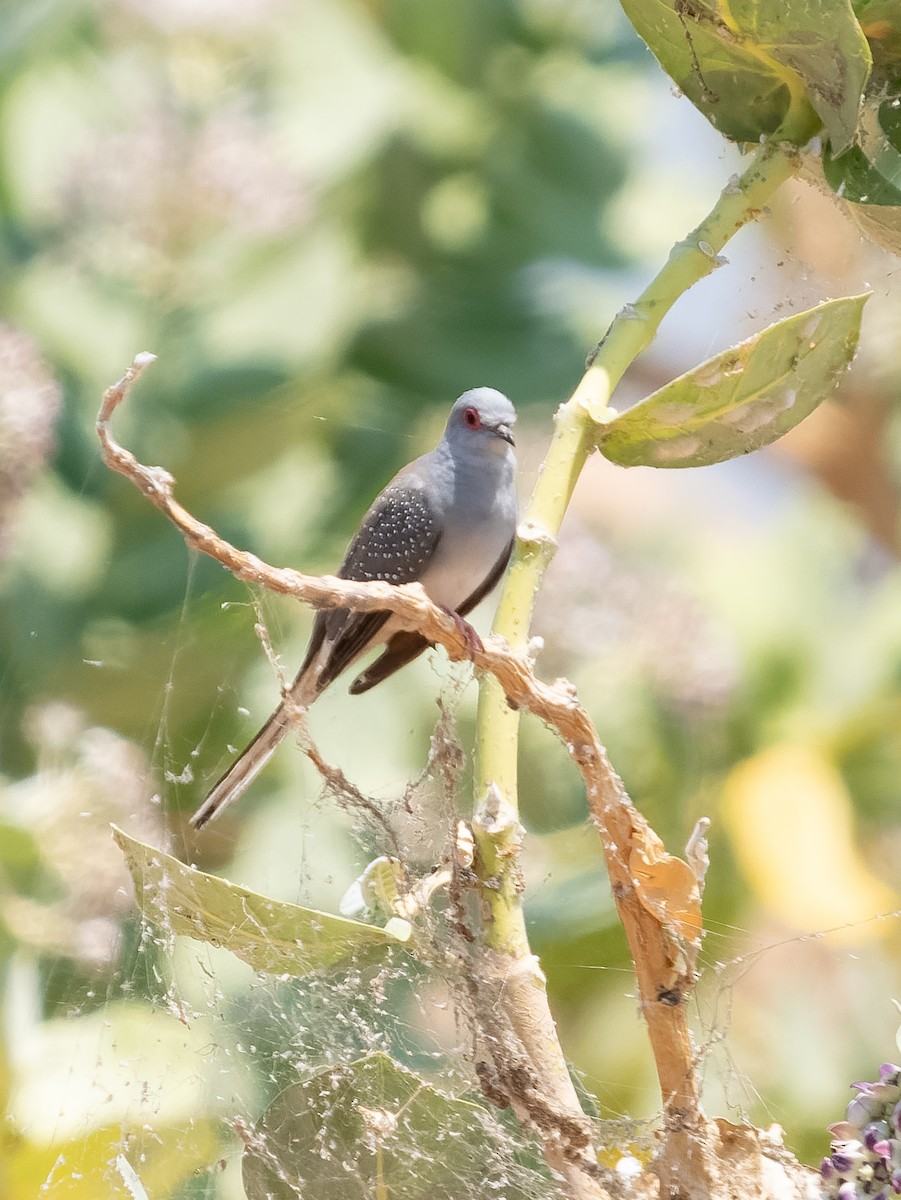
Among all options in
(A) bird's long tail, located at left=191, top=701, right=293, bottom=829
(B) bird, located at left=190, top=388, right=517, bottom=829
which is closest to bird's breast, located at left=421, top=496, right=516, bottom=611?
(B) bird, located at left=190, top=388, right=517, bottom=829

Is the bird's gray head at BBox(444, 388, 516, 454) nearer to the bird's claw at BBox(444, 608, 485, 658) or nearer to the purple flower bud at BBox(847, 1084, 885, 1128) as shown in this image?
the bird's claw at BBox(444, 608, 485, 658)

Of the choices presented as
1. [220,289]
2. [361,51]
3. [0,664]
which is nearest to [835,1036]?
[0,664]

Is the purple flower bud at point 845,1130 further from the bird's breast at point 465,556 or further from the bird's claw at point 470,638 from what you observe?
the bird's breast at point 465,556

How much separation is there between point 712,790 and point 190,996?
43 centimetres

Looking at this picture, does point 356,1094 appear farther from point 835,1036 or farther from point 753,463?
point 753,463

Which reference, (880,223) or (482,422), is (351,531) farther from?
(880,223)

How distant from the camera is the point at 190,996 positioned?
0.46 metres

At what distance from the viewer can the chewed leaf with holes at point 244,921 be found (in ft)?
1.21

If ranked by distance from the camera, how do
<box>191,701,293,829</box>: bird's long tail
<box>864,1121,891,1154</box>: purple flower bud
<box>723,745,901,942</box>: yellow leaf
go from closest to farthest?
<box>864,1121,891,1154</box>: purple flower bud, <box>191,701,293,829</box>: bird's long tail, <box>723,745,901,942</box>: yellow leaf

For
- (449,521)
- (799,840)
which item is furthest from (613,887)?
(799,840)

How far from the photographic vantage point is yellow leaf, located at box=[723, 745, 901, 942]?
0.80 metres

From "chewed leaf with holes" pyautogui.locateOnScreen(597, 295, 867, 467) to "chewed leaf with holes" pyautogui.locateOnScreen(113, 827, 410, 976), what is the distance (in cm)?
19

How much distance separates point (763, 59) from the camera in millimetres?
400

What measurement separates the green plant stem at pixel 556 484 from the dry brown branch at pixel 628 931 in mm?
14
